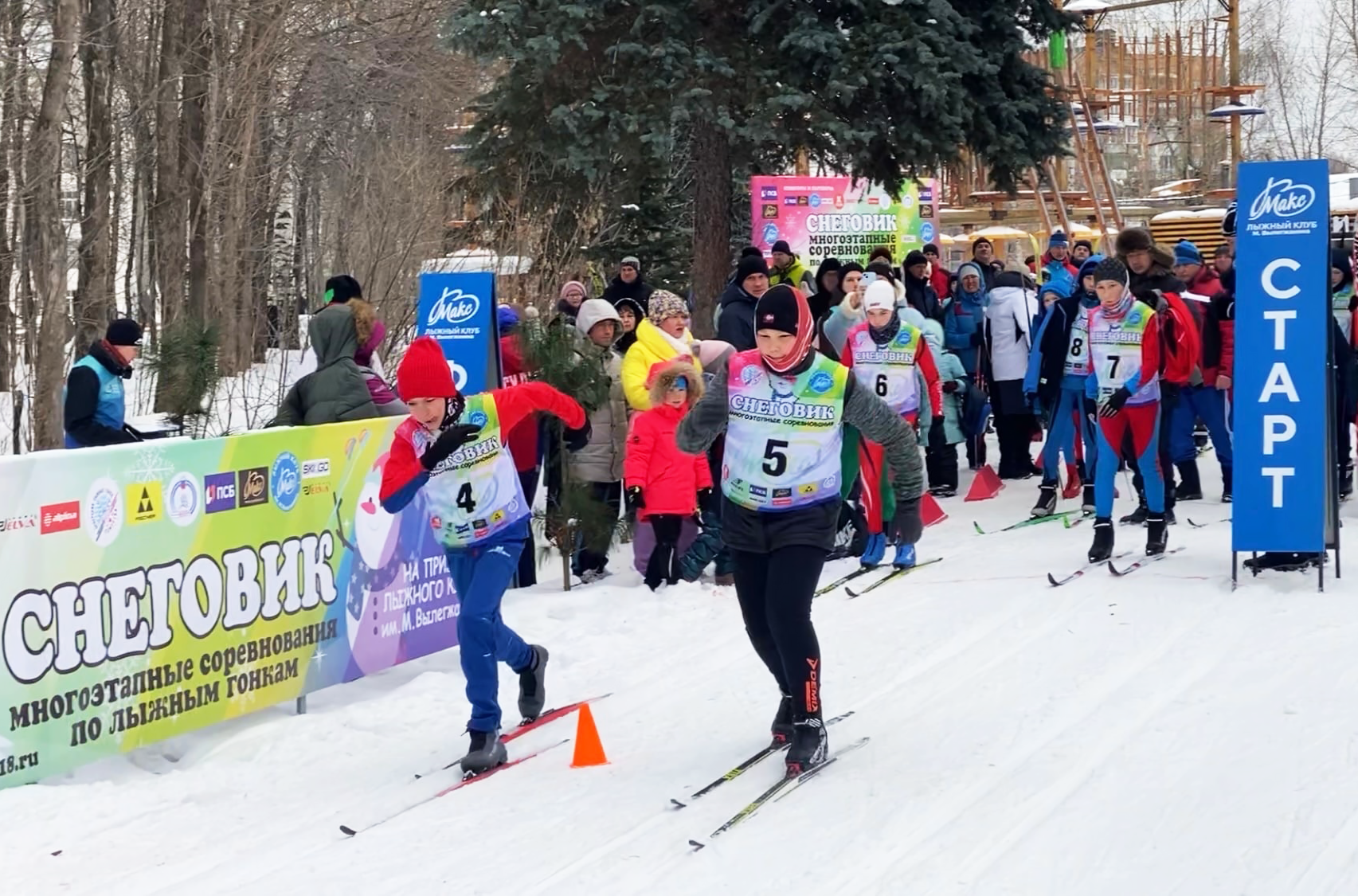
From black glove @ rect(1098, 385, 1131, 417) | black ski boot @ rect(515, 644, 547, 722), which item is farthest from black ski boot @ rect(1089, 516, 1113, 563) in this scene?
black ski boot @ rect(515, 644, 547, 722)

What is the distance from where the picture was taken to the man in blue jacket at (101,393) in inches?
359

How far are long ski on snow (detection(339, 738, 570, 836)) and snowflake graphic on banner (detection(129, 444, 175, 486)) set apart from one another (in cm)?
178

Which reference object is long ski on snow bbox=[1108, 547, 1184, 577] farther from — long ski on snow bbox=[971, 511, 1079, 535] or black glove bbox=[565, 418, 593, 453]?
black glove bbox=[565, 418, 593, 453]

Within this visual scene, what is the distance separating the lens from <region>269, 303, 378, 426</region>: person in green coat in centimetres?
956

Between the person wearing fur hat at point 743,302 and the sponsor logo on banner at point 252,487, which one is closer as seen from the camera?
the sponsor logo on banner at point 252,487

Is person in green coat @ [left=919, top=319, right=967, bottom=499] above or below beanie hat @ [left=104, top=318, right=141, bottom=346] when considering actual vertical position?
below

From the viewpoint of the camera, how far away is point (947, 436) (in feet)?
47.5

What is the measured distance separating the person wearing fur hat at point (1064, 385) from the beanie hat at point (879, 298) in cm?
196

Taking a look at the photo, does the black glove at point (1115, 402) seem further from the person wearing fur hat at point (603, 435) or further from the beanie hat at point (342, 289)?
the beanie hat at point (342, 289)

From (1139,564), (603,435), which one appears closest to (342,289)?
(603,435)

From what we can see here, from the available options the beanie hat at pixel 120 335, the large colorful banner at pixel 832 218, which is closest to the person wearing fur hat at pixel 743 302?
the large colorful banner at pixel 832 218

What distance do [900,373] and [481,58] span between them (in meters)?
6.83

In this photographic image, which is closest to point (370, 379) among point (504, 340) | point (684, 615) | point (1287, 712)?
point (504, 340)

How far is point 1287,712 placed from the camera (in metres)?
7.10
